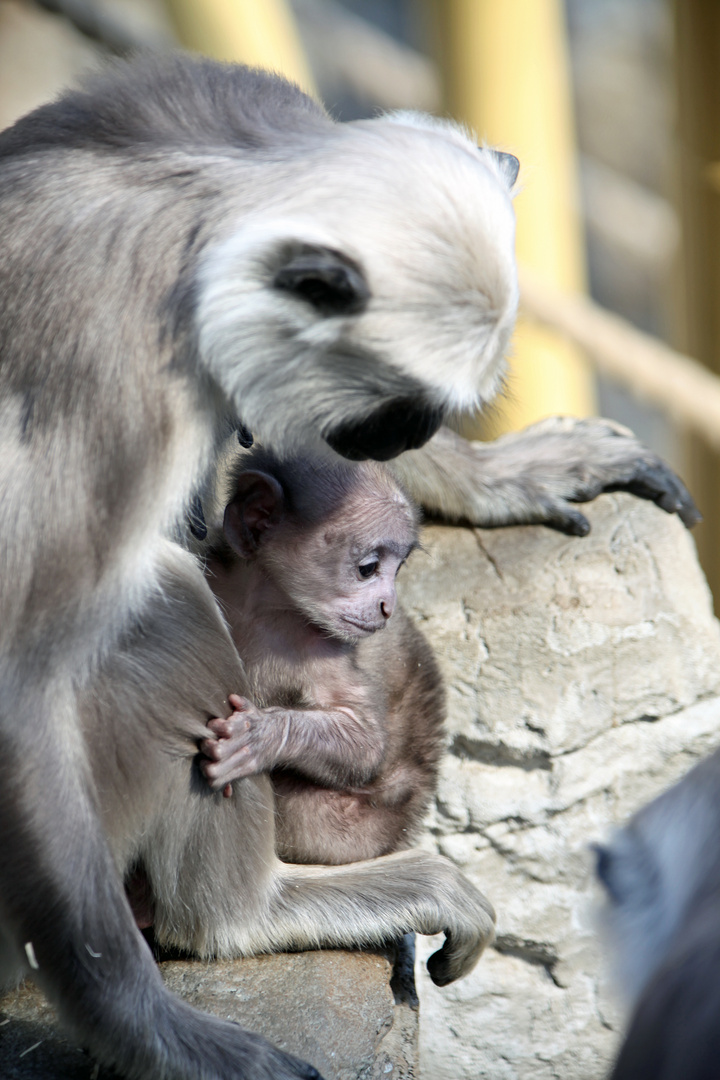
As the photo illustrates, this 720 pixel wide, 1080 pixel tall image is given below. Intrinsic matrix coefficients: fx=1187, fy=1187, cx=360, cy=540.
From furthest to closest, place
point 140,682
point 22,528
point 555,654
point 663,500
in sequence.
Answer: point 663,500
point 555,654
point 140,682
point 22,528

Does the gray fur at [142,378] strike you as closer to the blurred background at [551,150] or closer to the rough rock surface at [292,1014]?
the rough rock surface at [292,1014]

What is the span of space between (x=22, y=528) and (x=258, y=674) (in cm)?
101

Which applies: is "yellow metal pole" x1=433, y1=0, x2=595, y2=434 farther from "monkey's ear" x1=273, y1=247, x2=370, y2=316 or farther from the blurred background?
"monkey's ear" x1=273, y1=247, x2=370, y2=316

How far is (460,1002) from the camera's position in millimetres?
3863

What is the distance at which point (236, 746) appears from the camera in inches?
106

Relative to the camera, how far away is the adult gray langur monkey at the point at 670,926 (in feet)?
4.54

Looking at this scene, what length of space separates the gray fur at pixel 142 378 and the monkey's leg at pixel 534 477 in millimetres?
1450

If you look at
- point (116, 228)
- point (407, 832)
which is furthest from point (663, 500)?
point (116, 228)

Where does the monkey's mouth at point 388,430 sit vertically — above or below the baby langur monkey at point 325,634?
above

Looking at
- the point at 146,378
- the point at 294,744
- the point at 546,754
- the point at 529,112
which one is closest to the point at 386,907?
the point at 294,744

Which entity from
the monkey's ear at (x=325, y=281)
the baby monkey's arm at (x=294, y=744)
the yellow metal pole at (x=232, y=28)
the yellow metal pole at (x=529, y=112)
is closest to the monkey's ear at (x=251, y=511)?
the baby monkey's arm at (x=294, y=744)

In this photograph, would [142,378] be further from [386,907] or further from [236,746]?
[386,907]

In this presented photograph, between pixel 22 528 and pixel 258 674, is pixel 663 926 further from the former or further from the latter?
pixel 258 674

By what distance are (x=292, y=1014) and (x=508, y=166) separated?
82.4 inches
